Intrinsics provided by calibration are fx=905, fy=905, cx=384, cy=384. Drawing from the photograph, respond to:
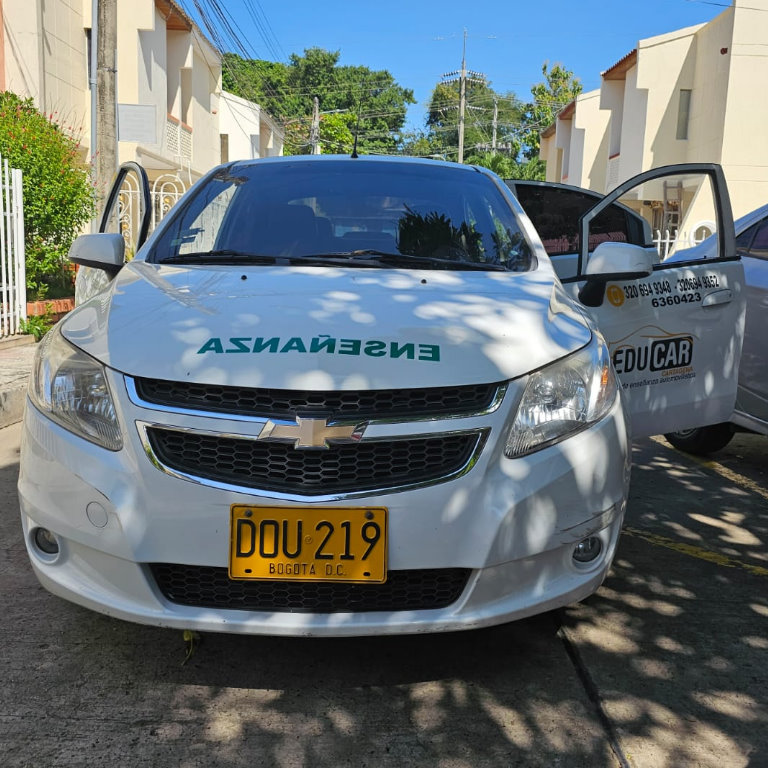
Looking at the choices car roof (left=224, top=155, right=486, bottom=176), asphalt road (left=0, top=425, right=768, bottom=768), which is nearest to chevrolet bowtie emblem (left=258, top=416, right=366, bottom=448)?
asphalt road (left=0, top=425, right=768, bottom=768)

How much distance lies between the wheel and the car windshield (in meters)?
2.41

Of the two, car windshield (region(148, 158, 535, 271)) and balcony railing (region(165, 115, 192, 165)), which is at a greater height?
balcony railing (region(165, 115, 192, 165))

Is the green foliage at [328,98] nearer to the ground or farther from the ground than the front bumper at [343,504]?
farther from the ground

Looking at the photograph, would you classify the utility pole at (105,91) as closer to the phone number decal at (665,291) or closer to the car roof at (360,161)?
the car roof at (360,161)

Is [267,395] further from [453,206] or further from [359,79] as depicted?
[359,79]

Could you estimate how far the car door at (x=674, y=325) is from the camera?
12.5 ft

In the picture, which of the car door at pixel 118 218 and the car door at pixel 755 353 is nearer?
the car door at pixel 118 218

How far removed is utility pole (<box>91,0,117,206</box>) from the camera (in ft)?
37.1

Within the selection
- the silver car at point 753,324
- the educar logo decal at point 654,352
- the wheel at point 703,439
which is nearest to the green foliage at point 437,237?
the educar logo decal at point 654,352

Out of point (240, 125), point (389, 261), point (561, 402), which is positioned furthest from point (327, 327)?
Answer: point (240, 125)

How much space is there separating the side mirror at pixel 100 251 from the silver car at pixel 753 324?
2.79 meters

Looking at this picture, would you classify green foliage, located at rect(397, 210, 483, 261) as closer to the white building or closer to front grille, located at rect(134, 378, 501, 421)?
front grille, located at rect(134, 378, 501, 421)

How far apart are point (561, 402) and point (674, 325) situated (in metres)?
1.57

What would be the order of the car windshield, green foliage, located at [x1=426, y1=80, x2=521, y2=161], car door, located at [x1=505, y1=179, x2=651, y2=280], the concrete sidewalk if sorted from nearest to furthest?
the car windshield < car door, located at [x1=505, y1=179, x2=651, y2=280] < the concrete sidewalk < green foliage, located at [x1=426, y1=80, x2=521, y2=161]
